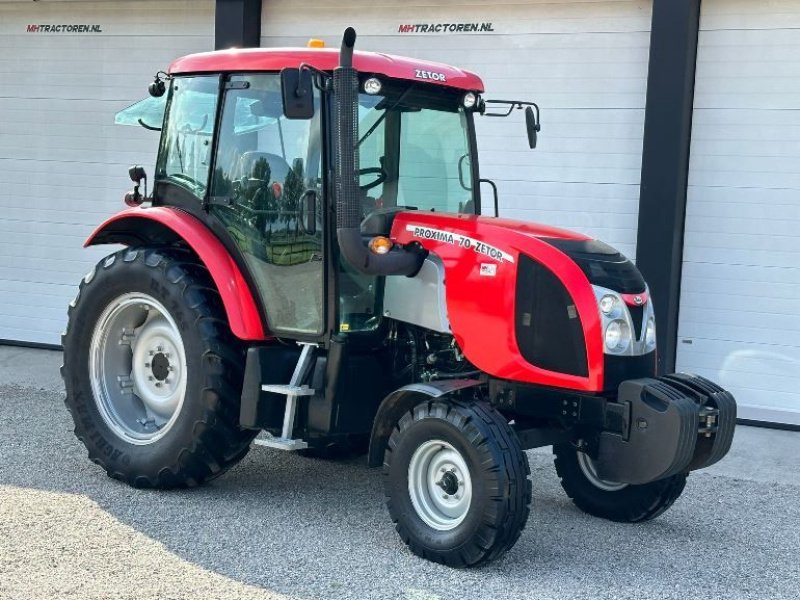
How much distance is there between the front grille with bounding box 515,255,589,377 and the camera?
472cm

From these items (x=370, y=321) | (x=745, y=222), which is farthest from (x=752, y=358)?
(x=370, y=321)

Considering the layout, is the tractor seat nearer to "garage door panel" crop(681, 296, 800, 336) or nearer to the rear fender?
the rear fender

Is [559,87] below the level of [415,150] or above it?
above

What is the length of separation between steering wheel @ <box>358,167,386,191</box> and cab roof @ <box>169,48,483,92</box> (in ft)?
1.48

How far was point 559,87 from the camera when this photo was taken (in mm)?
8375

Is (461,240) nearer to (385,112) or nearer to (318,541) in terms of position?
(385,112)

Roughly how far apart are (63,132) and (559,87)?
447 cm

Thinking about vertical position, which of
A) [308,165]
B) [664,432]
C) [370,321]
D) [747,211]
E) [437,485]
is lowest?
[437,485]

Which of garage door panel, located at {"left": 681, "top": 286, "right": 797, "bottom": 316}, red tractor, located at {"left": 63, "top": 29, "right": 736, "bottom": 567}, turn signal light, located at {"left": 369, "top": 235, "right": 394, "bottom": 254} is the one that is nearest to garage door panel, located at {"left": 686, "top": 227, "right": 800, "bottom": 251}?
garage door panel, located at {"left": 681, "top": 286, "right": 797, "bottom": 316}

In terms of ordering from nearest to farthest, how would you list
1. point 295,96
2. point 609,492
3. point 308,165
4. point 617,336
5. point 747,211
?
point 295,96 < point 617,336 < point 308,165 < point 609,492 < point 747,211

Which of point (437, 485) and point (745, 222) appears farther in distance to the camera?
point (745, 222)

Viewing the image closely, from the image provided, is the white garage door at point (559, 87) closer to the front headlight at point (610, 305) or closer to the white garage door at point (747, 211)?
the white garage door at point (747, 211)

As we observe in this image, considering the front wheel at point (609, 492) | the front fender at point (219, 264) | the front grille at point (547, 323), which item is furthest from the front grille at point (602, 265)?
the front fender at point (219, 264)

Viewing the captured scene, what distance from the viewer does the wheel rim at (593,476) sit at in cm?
543
